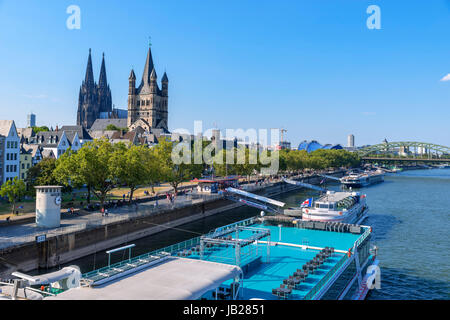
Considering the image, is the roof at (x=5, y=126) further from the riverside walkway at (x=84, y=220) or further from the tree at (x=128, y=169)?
the riverside walkway at (x=84, y=220)

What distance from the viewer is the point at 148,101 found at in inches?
6973

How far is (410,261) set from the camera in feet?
120

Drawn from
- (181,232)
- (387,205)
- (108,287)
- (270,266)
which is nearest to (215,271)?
(108,287)

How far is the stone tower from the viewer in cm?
17600

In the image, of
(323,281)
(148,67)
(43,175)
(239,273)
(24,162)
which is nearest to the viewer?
(239,273)

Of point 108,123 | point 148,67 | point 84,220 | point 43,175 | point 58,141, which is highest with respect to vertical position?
point 148,67

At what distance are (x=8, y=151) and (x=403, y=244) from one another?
58.8 meters

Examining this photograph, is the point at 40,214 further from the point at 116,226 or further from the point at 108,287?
the point at 108,287

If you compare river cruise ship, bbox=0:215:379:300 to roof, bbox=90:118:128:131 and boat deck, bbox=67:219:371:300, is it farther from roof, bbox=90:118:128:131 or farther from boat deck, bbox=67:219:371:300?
roof, bbox=90:118:128:131

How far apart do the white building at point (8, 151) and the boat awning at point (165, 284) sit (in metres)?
54.1

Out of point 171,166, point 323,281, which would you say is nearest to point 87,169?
point 171,166

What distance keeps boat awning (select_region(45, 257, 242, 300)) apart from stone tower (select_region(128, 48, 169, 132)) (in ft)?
522

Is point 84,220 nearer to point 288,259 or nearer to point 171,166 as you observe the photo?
point 288,259
